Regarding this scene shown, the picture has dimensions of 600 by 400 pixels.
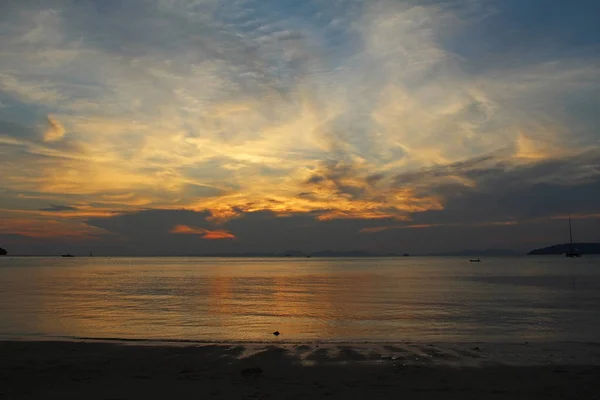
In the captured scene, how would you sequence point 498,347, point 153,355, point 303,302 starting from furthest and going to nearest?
point 303,302
point 498,347
point 153,355

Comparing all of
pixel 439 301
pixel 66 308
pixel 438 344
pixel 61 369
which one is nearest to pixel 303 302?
pixel 439 301

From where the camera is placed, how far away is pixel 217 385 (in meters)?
13.2

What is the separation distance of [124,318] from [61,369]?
1582cm

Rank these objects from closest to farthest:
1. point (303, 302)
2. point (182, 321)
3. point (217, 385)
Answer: point (217, 385) → point (182, 321) → point (303, 302)

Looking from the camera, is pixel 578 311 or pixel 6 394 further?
pixel 578 311

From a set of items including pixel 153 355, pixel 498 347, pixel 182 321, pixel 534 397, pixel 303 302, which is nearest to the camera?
pixel 534 397

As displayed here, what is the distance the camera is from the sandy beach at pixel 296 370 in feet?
41.6

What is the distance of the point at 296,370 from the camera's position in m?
15.4

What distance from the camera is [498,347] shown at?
792 inches

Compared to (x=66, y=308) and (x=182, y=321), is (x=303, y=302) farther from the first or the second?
(x=66, y=308)

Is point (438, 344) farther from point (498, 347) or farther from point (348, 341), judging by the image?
point (348, 341)

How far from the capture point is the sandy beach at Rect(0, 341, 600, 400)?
1269cm

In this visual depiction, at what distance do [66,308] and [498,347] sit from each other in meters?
29.6

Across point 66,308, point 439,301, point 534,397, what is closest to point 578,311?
point 439,301
